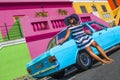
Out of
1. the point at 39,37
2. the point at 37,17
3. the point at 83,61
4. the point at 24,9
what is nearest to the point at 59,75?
the point at 83,61

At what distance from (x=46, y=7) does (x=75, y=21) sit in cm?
1460

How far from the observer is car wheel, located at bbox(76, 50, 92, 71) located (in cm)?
843

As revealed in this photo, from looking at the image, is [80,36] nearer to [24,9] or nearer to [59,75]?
Result: [59,75]

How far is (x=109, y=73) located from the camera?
7.08 m

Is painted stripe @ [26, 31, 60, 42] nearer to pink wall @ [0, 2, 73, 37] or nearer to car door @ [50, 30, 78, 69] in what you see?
pink wall @ [0, 2, 73, 37]

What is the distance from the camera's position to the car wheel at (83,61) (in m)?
8.43

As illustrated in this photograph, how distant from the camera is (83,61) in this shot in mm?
8602

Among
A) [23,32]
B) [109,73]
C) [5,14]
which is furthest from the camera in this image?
[5,14]

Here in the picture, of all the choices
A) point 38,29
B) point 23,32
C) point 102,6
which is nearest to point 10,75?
point 23,32

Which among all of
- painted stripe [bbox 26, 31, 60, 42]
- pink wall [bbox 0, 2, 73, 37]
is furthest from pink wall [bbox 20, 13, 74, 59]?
pink wall [bbox 0, 2, 73, 37]

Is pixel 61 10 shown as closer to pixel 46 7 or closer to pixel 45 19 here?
pixel 46 7

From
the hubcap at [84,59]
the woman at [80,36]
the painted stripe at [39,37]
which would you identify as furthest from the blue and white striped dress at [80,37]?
the painted stripe at [39,37]

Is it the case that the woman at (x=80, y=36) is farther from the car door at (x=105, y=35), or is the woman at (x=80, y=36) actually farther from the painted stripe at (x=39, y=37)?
the painted stripe at (x=39, y=37)

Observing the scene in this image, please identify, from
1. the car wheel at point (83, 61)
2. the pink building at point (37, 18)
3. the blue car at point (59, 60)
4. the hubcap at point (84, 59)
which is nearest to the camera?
the blue car at point (59, 60)
